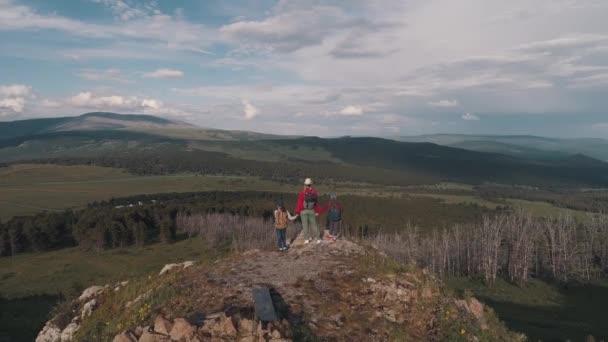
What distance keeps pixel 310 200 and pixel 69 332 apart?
14335mm

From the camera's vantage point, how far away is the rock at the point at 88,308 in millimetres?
19922

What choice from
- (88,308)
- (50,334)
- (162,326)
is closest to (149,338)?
(162,326)

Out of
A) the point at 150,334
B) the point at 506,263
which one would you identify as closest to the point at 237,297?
the point at 150,334

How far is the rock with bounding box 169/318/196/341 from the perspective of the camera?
12.7 m

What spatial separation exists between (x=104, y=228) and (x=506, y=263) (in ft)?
363

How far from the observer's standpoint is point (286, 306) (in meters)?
16.3

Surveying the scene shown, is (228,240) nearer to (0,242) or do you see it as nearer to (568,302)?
(0,242)

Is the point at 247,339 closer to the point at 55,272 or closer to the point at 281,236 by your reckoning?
the point at 281,236

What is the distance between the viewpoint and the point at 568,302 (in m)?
80.6

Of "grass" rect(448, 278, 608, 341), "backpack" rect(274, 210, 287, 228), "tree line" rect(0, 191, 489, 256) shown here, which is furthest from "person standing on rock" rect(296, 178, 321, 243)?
"tree line" rect(0, 191, 489, 256)

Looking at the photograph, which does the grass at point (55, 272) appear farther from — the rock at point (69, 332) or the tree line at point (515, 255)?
the tree line at point (515, 255)

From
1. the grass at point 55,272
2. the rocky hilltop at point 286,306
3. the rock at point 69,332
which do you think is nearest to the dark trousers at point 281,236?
the rocky hilltop at point 286,306

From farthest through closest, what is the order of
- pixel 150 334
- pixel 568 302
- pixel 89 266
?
pixel 89 266 < pixel 568 302 < pixel 150 334

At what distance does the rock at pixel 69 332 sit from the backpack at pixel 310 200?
1367cm
